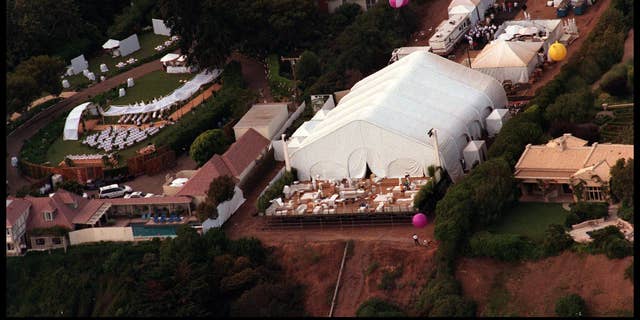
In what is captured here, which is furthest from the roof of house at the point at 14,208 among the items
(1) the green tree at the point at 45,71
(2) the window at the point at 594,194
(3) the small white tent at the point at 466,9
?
(3) the small white tent at the point at 466,9

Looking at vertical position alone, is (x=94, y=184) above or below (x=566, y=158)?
below

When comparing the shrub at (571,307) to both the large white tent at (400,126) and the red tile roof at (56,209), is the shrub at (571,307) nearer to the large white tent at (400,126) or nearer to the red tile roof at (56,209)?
the large white tent at (400,126)

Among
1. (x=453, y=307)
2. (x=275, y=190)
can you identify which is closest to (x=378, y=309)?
(x=453, y=307)

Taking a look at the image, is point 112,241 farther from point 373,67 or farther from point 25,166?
point 373,67

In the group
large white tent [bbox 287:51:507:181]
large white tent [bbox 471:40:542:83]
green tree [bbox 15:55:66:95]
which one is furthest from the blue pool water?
large white tent [bbox 471:40:542:83]

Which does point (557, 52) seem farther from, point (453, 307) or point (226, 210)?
point (453, 307)

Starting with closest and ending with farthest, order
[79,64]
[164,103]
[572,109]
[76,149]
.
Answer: [572,109], [76,149], [164,103], [79,64]
